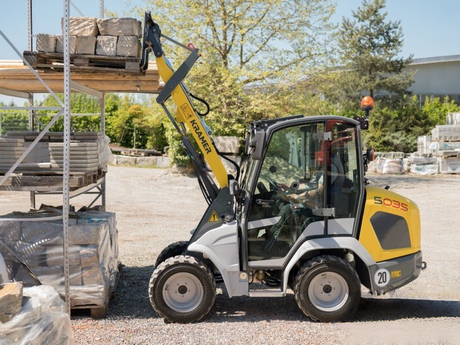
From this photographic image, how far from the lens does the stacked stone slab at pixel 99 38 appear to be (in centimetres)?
591

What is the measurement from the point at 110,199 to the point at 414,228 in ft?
41.9

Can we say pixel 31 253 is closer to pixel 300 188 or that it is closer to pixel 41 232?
pixel 41 232

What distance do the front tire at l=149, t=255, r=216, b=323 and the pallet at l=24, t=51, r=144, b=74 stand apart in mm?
2233

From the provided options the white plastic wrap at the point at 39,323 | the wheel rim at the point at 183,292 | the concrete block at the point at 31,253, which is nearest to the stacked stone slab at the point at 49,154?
the concrete block at the point at 31,253

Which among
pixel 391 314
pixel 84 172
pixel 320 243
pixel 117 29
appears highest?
pixel 117 29

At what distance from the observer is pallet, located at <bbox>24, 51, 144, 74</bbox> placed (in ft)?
19.6

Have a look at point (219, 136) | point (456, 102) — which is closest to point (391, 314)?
point (219, 136)

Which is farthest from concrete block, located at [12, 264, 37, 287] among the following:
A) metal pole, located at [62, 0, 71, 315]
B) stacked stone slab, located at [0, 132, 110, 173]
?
stacked stone slab, located at [0, 132, 110, 173]

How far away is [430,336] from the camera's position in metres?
5.26

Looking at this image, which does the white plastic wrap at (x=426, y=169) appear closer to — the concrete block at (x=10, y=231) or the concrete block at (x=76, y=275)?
the concrete block at (x=76, y=275)

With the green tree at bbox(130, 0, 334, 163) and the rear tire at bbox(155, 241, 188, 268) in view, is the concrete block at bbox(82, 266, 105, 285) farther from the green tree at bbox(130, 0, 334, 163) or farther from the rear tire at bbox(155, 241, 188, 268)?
the green tree at bbox(130, 0, 334, 163)

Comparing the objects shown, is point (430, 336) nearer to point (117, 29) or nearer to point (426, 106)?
point (117, 29)

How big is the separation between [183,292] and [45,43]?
3122mm

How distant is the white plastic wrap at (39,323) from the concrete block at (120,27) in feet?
10.3
